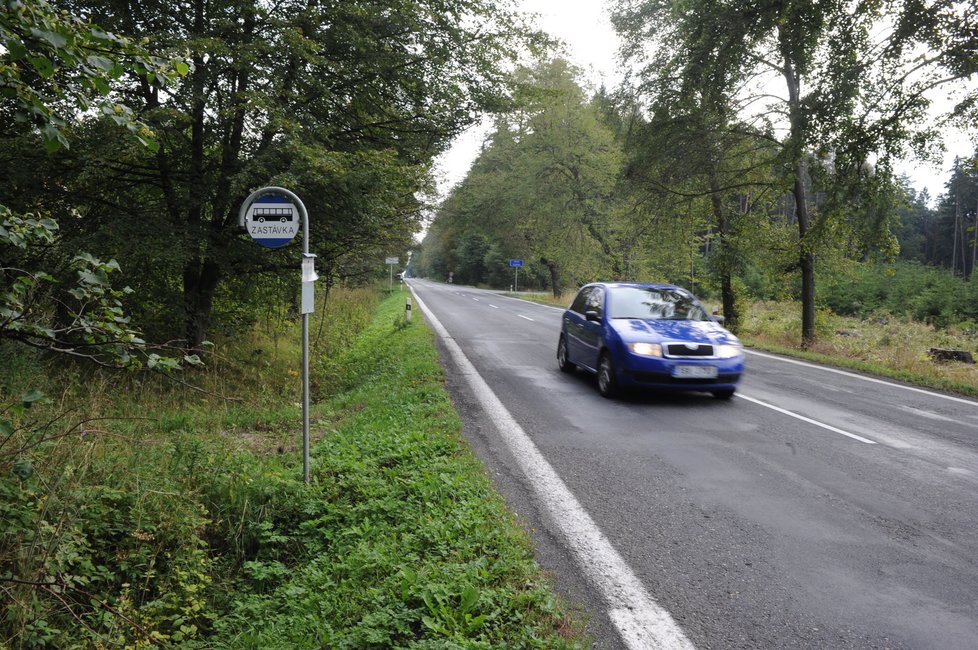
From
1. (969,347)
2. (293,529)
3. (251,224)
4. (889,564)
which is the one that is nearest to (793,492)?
(889,564)

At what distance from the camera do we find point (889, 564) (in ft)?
12.0

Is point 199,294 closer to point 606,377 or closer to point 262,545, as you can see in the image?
point 606,377

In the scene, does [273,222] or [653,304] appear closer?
[273,222]

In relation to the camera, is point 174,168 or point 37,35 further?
point 174,168

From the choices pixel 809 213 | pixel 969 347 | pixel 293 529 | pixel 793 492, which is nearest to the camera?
pixel 293 529

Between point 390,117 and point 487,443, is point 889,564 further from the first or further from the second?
point 390,117

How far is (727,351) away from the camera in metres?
8.14

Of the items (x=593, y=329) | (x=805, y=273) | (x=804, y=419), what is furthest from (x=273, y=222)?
(x=805, y=273)

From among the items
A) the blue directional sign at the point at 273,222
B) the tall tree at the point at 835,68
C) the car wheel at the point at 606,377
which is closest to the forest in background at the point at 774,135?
the tall tree at the point at 835,68

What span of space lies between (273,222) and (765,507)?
4.40 metres

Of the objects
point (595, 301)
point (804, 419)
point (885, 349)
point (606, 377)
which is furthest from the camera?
point (885, 349)

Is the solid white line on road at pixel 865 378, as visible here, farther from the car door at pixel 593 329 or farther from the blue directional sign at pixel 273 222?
the blue directional sign at pixel 273 222

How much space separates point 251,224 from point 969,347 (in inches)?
903

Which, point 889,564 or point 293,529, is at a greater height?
point 889,564
